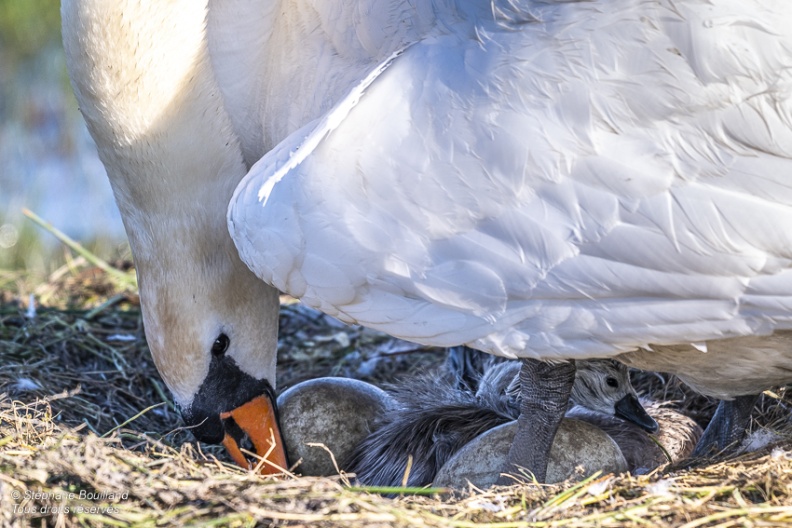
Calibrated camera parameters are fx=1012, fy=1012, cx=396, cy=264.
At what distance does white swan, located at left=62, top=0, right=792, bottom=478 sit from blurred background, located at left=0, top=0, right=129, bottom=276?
3149 mm

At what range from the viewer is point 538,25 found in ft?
8.36

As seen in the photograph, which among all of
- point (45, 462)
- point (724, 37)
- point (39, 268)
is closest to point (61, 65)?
point (39, 268)

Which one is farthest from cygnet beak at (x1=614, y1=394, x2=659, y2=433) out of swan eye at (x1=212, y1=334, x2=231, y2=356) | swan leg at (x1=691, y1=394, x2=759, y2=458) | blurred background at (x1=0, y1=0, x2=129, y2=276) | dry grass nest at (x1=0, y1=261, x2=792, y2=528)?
blurred background at (x1=0, y1=0, x2=129, y2=276)

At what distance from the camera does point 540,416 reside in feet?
9.78

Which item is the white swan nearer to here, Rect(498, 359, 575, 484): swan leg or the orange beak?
Rect(498, 359, 575, 484): swan leg

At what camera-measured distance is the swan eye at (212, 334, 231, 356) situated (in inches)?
129

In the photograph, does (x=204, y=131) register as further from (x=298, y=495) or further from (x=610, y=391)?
(x=610, y=391)

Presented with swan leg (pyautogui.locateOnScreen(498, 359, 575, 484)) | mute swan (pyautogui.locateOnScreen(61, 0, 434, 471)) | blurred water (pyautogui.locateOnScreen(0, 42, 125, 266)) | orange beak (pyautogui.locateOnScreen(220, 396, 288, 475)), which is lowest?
blurred water (pyautogui.locateOnScreen(0, 42, 125, 266))

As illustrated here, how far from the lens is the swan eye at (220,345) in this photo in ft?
10.8

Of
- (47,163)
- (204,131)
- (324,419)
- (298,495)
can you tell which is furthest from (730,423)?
(47,163)

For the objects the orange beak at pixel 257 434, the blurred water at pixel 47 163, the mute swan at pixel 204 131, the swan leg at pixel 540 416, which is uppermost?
the mute swan at pixel 204 131

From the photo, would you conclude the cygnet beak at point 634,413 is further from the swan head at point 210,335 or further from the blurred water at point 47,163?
the blurred water at point 47,163

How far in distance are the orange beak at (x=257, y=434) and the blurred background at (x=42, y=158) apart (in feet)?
8.28

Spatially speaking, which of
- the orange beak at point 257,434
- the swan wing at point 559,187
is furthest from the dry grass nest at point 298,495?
the swan wing at point 559,187
